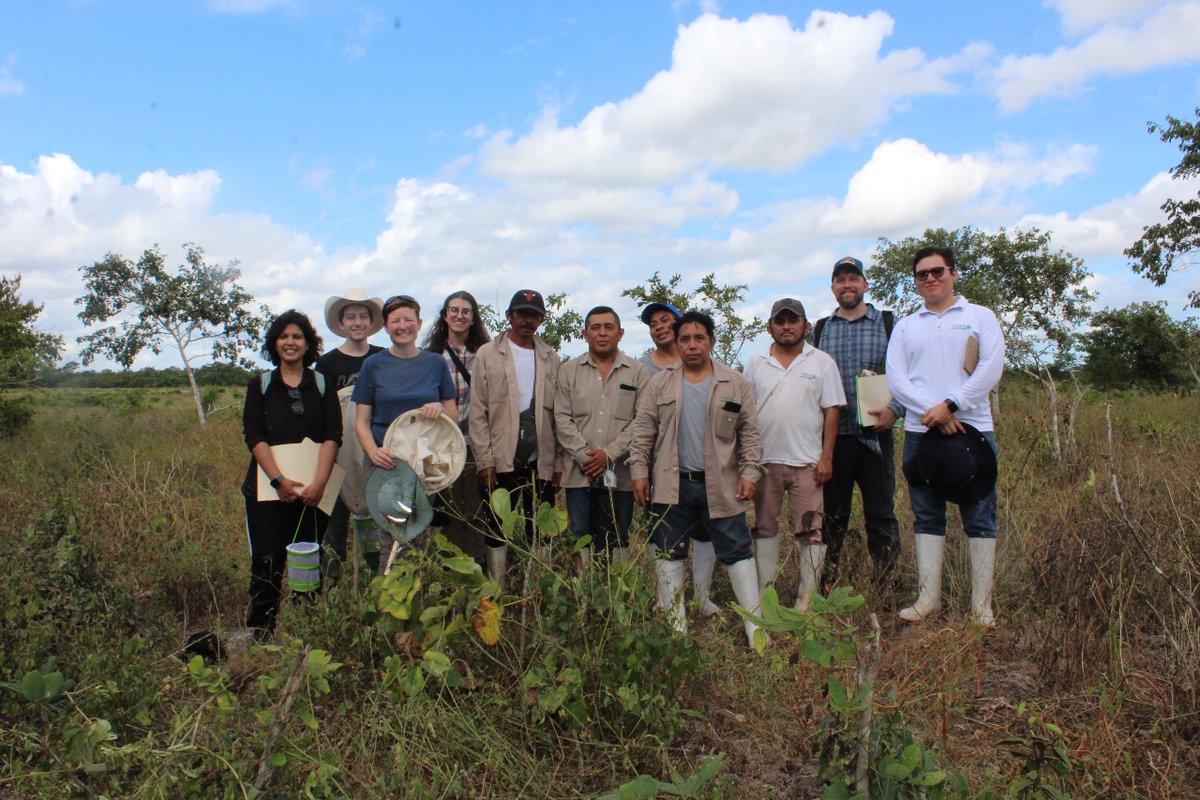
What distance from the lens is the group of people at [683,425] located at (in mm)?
4352

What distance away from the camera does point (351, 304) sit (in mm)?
5164

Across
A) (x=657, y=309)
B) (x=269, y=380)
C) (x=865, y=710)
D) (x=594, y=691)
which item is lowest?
(x=594, y=691)

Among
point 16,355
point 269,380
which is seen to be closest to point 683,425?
point 269,380

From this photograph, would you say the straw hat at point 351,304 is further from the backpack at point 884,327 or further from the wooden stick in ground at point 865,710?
the wooden stick in ground at point 865,710

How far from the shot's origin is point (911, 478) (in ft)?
14.6

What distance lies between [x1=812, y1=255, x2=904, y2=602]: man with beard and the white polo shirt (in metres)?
0.20

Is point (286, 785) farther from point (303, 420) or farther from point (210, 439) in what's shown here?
point (210, 439)

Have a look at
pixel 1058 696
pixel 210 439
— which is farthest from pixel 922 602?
pixel 210 439

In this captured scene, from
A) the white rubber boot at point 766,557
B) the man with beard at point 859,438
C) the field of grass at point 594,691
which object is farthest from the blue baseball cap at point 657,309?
the field of grass at point 594,691

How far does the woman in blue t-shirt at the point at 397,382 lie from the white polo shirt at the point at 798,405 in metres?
1.72

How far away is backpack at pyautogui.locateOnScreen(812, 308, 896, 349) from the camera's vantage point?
16.2ft

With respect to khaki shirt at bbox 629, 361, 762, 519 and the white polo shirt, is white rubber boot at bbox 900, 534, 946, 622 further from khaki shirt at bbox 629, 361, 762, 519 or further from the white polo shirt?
khaki shirt at bbox 629, 361, 762, 519

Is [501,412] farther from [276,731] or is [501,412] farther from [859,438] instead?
[276,731]

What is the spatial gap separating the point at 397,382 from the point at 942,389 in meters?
2.82
